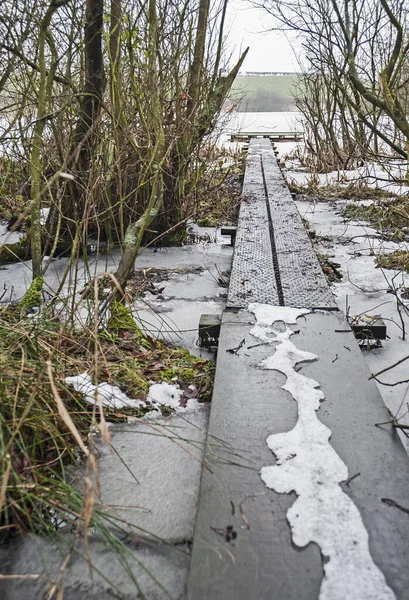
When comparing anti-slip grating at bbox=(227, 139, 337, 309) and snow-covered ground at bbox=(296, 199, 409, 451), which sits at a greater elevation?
anti-slip grating at bbox=(227, 139, 337, 309)

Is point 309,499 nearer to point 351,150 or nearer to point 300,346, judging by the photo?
point 300,346

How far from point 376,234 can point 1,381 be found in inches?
167

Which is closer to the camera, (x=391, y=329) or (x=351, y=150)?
(x=391, y=329)

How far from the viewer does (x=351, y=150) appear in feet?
27.9

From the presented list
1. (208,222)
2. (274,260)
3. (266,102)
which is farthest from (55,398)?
(266,102)

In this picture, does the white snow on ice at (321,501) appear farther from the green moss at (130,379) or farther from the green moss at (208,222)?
the green moss at (208,222)

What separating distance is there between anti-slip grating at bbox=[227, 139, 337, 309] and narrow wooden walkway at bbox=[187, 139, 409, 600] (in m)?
0.23

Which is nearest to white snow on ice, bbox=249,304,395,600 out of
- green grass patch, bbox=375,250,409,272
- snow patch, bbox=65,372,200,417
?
snow patch, bbox=65,372,200,417

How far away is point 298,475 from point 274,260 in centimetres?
217

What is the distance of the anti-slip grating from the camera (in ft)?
9.48

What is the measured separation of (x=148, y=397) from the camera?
7.00ft

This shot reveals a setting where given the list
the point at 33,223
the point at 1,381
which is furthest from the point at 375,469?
the point at 33,223

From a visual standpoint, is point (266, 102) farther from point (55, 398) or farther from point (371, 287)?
point (55, 398)

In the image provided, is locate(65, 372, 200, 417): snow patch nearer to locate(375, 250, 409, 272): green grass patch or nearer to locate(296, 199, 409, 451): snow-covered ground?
locate(296, 199, 409, 451): snow-covered ground
